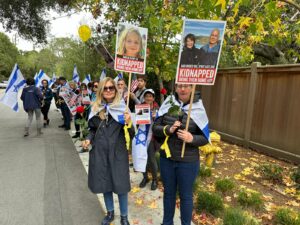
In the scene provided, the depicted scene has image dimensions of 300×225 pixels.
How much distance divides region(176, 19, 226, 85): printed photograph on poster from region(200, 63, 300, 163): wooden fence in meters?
4.08

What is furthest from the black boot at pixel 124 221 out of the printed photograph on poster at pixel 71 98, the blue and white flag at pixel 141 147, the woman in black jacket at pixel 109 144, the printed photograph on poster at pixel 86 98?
the printed photograph on poster at pixel 71 98

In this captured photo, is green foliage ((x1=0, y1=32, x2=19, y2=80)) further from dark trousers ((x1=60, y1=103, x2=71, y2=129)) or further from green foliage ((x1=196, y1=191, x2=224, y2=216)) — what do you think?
green foliage ((x1=196, y1=191, x2=224, y2=216))

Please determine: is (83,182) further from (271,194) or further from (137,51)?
(271,194)

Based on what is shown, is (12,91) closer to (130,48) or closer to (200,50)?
(130,48)

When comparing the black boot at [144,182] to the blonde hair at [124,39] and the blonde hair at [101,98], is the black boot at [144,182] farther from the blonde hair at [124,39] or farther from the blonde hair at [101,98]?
the blonde hair at [124,39]

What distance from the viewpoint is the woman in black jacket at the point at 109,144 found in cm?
332

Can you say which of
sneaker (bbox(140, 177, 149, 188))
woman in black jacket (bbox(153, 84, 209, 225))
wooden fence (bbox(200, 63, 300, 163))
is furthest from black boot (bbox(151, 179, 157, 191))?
wooden fence (bbox(200, 63, 300, 163))

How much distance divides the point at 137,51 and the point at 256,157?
Result: 4476 mm

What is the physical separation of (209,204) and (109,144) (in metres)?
1.64

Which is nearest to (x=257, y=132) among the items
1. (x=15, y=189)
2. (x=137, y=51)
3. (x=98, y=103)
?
(x=137, y=51)

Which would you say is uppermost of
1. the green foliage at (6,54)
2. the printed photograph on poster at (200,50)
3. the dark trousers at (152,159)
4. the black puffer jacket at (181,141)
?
the green foliage at (6,54)

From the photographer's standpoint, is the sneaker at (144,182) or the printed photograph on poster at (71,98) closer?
the sneaker at (144,182)

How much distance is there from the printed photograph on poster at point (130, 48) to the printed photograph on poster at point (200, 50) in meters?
0.93

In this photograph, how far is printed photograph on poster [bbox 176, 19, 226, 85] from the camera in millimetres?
2932
